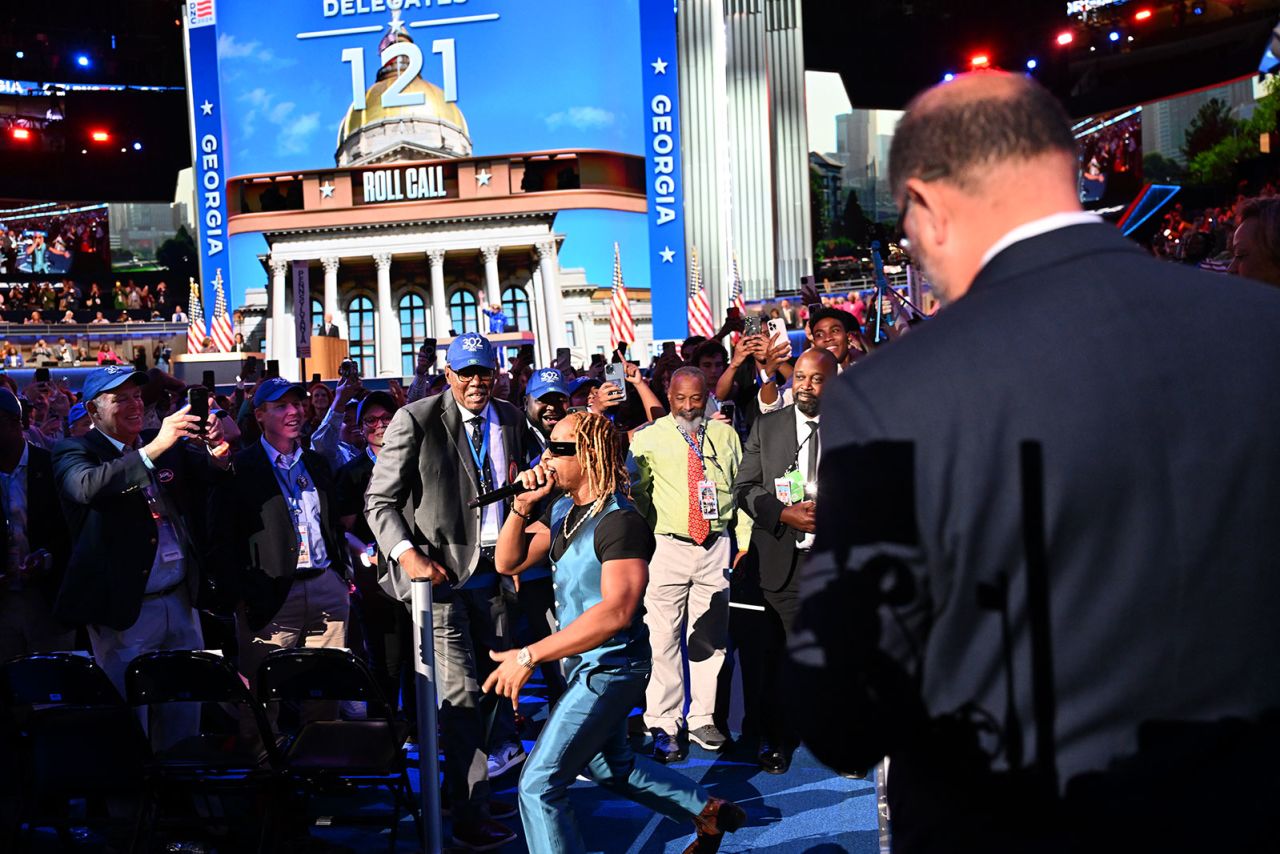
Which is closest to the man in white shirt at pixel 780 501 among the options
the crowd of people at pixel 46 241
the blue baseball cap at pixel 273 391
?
the blue baseball cap at pixel 273 391

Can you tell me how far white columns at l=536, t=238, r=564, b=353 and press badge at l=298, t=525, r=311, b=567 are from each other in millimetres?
25955

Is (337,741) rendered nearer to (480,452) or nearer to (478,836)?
(478,836)

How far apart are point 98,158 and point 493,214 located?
19.4 meters

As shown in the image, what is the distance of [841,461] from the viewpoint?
5.12ft

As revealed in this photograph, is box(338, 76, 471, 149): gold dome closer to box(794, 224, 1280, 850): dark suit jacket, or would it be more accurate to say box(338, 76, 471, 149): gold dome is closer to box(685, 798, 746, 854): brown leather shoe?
box(685, 798, 746, 854): brown leather shoe

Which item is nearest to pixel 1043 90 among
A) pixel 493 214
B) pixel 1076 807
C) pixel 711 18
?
pixel 1076 807

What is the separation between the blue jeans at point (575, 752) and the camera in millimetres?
3998

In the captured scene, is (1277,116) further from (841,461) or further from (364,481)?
(841,461)

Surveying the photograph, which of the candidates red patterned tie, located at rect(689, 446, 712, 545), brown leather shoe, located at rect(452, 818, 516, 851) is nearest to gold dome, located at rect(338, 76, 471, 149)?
red patterned tie, located at rect(689, 446, 712, 545)

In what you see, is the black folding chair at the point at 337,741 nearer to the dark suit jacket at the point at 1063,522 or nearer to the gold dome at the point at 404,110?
the dark suit jacket at the point at 1063,522

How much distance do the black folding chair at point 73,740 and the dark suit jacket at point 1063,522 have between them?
4296mm

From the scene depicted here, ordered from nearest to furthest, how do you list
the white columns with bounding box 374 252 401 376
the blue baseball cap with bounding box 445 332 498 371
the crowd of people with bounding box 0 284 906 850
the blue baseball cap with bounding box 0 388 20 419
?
the crowd of people with bounding box 0 284 906 850, the blue baseball cap with bounding box 445 332 498 371, the blue baseball cap with bounding box 0 388 20 419, the white columns with bounding box 374 252 401 376

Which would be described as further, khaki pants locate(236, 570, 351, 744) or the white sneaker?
the white sneaker

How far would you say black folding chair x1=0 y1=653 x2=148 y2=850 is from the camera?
4.99 metres
